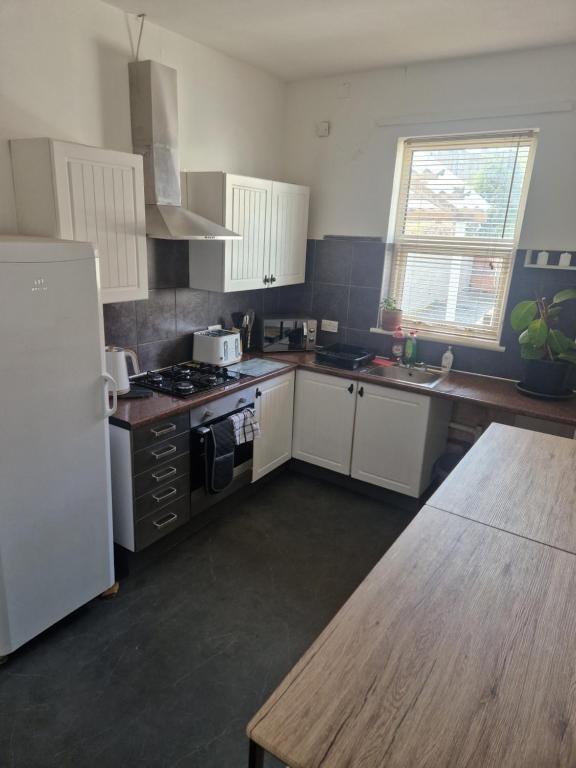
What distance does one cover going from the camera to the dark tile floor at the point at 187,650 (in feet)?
5.72

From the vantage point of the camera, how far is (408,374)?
345 cm

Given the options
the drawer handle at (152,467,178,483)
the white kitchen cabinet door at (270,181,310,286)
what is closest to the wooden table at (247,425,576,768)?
the drawer handle at (152,467,178,483)

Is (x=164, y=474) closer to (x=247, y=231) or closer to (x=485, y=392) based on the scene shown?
(x=247, y=231)

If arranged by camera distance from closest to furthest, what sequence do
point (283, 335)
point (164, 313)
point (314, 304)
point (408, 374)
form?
point (164, 313) → point (408, 374) → point (283, 335) → point (314, 304)

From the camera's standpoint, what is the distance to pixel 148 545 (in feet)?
8.36

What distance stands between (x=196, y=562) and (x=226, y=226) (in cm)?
194

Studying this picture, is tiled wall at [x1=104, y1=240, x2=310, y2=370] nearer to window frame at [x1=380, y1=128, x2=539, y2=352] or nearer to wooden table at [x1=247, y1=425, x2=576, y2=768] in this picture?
window frame at [x1=380, y1=128, x2=539, y2=352]

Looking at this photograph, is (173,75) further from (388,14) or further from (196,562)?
(196,562)

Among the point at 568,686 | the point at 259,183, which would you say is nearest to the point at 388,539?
the point at 568,686

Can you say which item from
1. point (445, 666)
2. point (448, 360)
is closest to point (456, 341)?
point (448, 360)

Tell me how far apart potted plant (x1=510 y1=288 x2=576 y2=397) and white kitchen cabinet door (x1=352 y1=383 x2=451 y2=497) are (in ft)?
1.90

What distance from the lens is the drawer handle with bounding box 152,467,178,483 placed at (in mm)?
2475

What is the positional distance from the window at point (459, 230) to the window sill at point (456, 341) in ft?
0.04

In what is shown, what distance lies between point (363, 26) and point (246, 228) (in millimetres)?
1233
